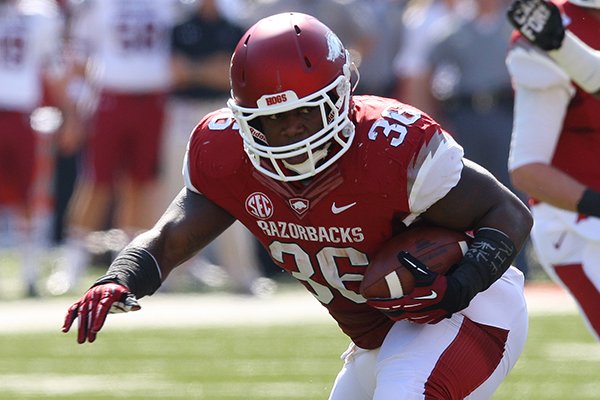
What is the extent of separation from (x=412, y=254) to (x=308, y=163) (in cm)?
34

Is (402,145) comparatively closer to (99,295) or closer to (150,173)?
(99,295)

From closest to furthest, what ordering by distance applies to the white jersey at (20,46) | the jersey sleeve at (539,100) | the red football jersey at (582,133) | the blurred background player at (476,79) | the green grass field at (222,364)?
the jersey sleeve at (539,100) → the red football jersey at (582,133) → the green grass field at (222,364) → the white jersey at (20,46) → the blurred background player at (476,79)

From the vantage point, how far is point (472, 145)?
30.5ft

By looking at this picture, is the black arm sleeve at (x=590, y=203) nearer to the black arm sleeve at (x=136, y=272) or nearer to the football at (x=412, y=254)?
the football at (x=412, y=254)

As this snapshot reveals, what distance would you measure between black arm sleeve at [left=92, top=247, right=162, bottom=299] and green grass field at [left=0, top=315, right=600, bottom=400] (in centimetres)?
191

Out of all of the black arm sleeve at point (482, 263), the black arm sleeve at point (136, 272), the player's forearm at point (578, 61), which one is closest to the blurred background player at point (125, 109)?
the player's forearm at point (578, 61)

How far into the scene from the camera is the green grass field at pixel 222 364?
571 cm

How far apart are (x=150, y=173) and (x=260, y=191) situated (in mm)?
5357

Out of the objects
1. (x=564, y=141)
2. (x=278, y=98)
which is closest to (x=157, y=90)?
(x=564, y=141)

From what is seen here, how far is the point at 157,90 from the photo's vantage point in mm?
8891

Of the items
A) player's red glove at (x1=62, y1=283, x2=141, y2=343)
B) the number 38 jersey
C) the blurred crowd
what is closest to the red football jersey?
the number 38 jersey

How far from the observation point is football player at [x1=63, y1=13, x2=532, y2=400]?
3498 mm

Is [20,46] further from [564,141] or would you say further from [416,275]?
[416,275]

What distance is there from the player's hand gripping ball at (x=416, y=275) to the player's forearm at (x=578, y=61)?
0.86m
